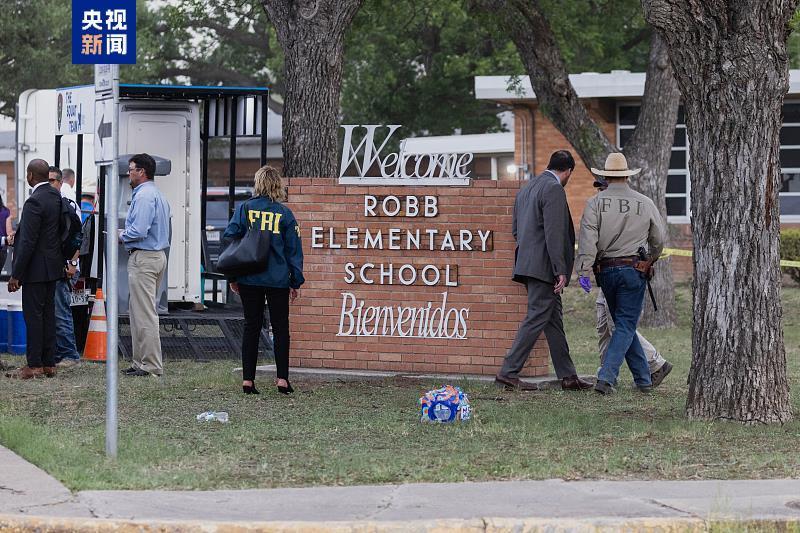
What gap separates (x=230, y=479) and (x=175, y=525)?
1.16 m

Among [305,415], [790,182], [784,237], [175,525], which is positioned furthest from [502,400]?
[790,182]

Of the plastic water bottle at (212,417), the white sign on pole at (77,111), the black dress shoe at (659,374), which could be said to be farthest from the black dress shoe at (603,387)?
the white sign on pole at (77,111)

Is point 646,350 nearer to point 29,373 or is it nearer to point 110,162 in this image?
point 110,162

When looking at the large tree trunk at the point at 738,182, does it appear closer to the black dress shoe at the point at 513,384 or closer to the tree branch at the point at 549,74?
the black dress shoe at the point at 513,384

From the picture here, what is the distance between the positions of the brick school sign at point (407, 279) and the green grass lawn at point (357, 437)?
0.41 meters

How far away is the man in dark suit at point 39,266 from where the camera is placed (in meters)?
11.3

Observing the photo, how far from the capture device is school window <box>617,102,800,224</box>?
24906 millimetres

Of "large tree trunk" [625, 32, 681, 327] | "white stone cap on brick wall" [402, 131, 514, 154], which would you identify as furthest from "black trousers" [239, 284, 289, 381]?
"white stone cap on brick wall" [402, 131, 514, 154]

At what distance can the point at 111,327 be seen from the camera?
731cm

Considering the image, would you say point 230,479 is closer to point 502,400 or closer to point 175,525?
point 175,525

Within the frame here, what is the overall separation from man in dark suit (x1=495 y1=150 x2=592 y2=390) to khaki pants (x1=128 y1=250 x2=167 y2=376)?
3.09 m

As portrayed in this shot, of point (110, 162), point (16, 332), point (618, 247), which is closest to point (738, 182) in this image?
point (618, 247)

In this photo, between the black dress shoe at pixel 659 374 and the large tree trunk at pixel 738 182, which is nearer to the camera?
the large tree trunk at pixel 738 182

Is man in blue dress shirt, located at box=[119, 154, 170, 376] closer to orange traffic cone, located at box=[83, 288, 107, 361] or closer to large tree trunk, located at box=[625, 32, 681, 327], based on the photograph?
orange traffic cone, located at box=[83, 288, 107, 361]
